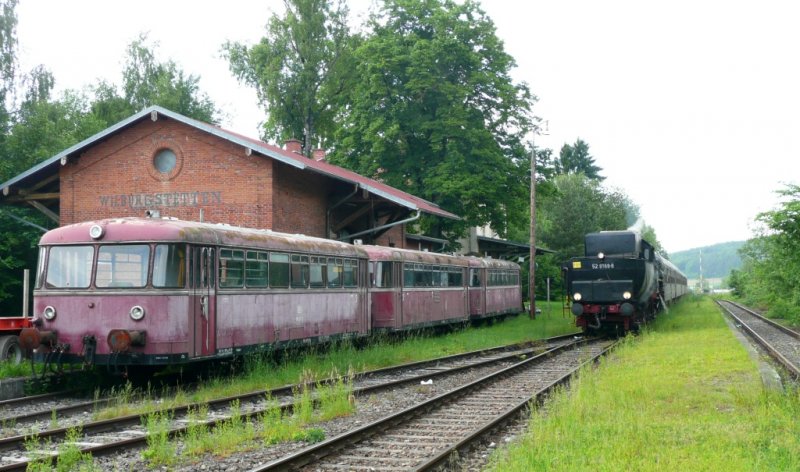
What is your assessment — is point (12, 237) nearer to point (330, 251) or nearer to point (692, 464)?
point (330, 251)

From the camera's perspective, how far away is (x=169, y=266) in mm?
12781

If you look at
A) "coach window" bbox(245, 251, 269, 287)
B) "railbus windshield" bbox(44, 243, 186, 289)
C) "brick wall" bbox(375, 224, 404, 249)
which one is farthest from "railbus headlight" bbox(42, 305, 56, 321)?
"brick wall" bbox(375, 224, 404, 249)

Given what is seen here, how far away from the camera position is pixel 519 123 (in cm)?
3672

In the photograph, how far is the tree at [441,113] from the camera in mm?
34031

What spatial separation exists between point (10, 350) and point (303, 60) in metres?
31.5

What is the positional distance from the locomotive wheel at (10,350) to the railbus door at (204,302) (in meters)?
4.53

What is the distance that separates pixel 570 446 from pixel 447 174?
26.2 metres

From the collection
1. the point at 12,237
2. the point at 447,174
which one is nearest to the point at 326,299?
the point at 12,237

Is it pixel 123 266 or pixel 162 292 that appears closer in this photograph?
pixel 162 292

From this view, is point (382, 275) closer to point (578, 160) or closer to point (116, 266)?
point (116, 266)

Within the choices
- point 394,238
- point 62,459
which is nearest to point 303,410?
point 62,459

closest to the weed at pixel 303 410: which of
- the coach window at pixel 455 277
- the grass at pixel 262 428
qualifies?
the grass at pixel 262 428

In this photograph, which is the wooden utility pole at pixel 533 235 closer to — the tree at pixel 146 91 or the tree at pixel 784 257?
the tree at pixel 784 257

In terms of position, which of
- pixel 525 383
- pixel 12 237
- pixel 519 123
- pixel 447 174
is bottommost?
pixel 525 383
